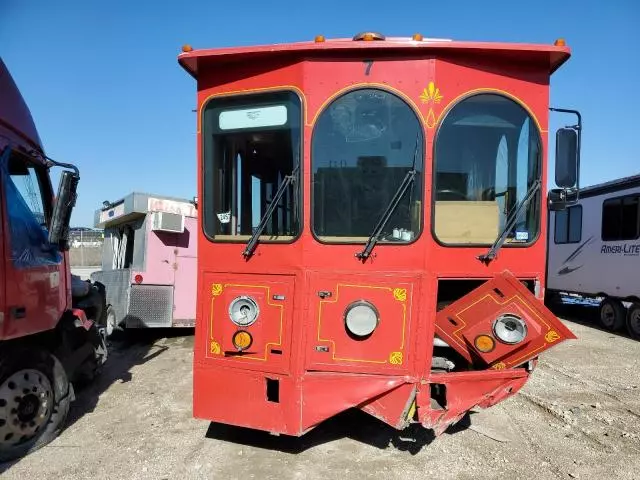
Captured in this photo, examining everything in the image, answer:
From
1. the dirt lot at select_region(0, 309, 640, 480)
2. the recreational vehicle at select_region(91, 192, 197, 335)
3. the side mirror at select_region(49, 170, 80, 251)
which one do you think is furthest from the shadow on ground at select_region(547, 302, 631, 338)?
the side mirror at select_region(49, 170, 80, 251)

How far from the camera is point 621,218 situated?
33.9 ft

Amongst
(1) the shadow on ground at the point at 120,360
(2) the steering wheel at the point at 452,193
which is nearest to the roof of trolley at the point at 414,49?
(2) the steering wheel at the point at 452,193

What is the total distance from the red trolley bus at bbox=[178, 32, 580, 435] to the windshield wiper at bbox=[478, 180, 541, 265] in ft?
0.04

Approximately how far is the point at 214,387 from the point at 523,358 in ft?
7.65

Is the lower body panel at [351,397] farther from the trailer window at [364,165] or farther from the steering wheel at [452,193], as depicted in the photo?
the steering wheel at [452,193]

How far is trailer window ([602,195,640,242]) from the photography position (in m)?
9.88

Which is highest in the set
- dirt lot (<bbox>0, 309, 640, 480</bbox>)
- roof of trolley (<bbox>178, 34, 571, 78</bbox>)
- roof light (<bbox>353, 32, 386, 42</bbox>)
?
roof light (<bbox>353, 32, 386, 42</bbox>)

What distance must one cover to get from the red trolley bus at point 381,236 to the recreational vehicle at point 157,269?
4.84m

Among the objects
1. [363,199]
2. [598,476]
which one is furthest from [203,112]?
[598,476]

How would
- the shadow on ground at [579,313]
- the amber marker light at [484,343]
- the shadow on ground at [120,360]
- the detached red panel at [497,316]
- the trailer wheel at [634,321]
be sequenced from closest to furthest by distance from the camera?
the detached red panel at [497,316], the amber marker light at [484,343], the shadow on ground at [120,360], the trailer wheel at [634,321], the shadow on ground at [579,313]

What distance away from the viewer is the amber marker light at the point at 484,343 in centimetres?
346

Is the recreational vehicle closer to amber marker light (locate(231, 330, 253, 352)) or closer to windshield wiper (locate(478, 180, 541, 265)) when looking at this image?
amber marker light (locate(231, 330, 253, 352))

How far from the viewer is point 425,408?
11.2 ft

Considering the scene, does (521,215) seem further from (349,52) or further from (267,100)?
(267,100)
